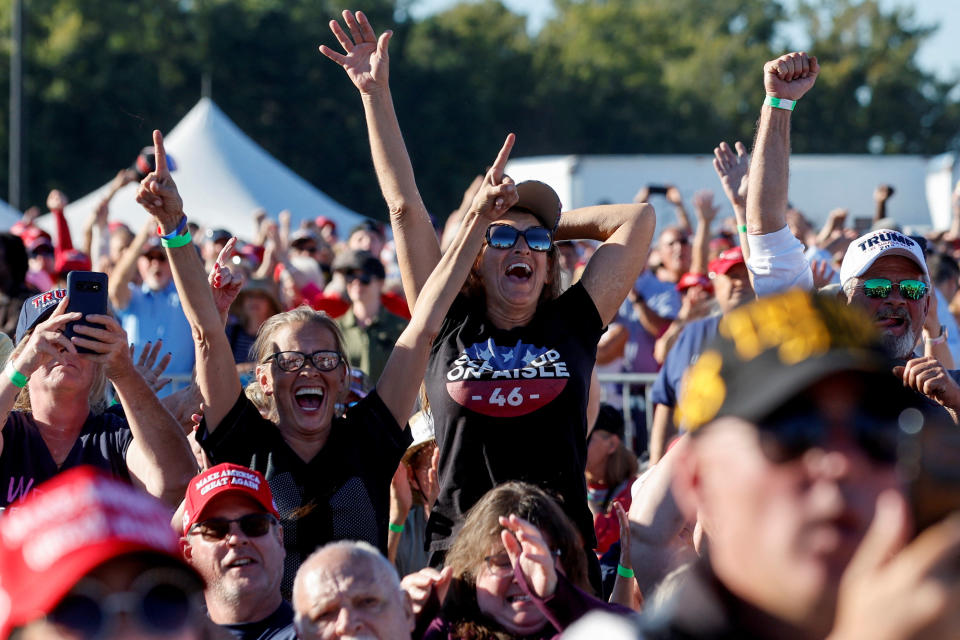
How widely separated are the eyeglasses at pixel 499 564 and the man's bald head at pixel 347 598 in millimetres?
485

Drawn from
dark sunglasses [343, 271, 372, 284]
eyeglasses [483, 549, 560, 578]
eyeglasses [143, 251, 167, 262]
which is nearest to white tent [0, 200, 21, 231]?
eyeglasses [143, 251, 167, 262]

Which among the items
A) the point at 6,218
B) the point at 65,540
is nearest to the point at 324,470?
the point at 65,540

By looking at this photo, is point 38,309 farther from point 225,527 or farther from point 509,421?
point 509,421

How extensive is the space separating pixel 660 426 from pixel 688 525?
2.76 meters

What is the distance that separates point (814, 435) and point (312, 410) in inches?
109

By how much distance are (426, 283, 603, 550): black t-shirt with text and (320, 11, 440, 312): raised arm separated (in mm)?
358

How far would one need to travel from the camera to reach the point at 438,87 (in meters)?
52.1

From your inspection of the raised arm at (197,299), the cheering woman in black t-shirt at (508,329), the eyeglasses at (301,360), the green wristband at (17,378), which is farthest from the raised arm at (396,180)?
the green wristband at (17,378)

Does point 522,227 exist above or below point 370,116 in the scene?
below

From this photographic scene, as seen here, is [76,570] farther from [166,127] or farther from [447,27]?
[447,27]

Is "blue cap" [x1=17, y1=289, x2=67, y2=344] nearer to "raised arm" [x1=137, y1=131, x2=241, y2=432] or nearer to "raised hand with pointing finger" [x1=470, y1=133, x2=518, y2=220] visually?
"raised arm" [x1=137, y1=131, x2=241, y2=432]

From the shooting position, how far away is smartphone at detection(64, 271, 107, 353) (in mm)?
3594

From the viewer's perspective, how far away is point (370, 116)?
4242 millimetres

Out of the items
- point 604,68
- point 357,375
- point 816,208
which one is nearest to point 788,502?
point 357,375
